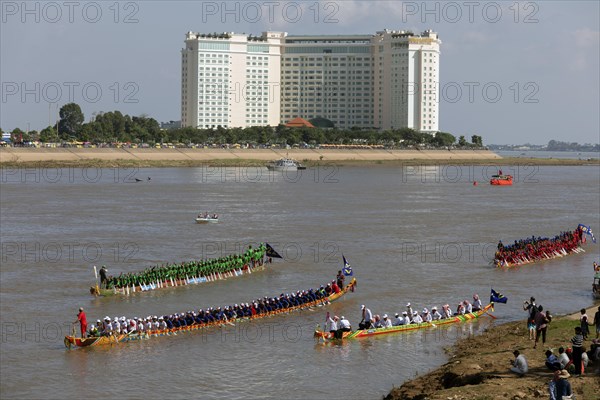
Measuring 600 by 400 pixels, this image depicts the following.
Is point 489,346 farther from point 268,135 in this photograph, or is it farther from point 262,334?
point 268,135

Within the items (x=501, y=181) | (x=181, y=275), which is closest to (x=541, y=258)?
(x=181, y=275)

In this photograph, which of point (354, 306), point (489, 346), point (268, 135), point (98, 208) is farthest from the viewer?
point (268, 135)

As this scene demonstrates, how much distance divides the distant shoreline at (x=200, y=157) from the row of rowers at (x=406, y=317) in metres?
110

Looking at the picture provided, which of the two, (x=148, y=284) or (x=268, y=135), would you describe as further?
(x=268, y=135)

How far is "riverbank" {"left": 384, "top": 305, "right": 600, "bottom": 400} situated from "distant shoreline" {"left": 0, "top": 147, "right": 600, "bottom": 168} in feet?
374

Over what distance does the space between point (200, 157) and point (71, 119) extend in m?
46.5

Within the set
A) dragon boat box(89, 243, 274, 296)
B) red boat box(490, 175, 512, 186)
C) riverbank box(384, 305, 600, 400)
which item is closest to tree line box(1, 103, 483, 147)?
red boat box(490, 175, 512, 186)

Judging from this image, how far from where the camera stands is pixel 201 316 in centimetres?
3116

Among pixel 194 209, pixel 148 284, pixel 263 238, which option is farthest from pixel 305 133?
pixel 148 284

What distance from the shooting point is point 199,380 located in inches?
1001

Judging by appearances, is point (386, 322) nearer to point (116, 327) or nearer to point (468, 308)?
point (468, 308)

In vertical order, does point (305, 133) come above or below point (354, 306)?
above

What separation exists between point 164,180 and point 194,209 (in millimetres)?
42699

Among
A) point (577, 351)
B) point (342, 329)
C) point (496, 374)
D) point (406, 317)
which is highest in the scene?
point (577, 351)
